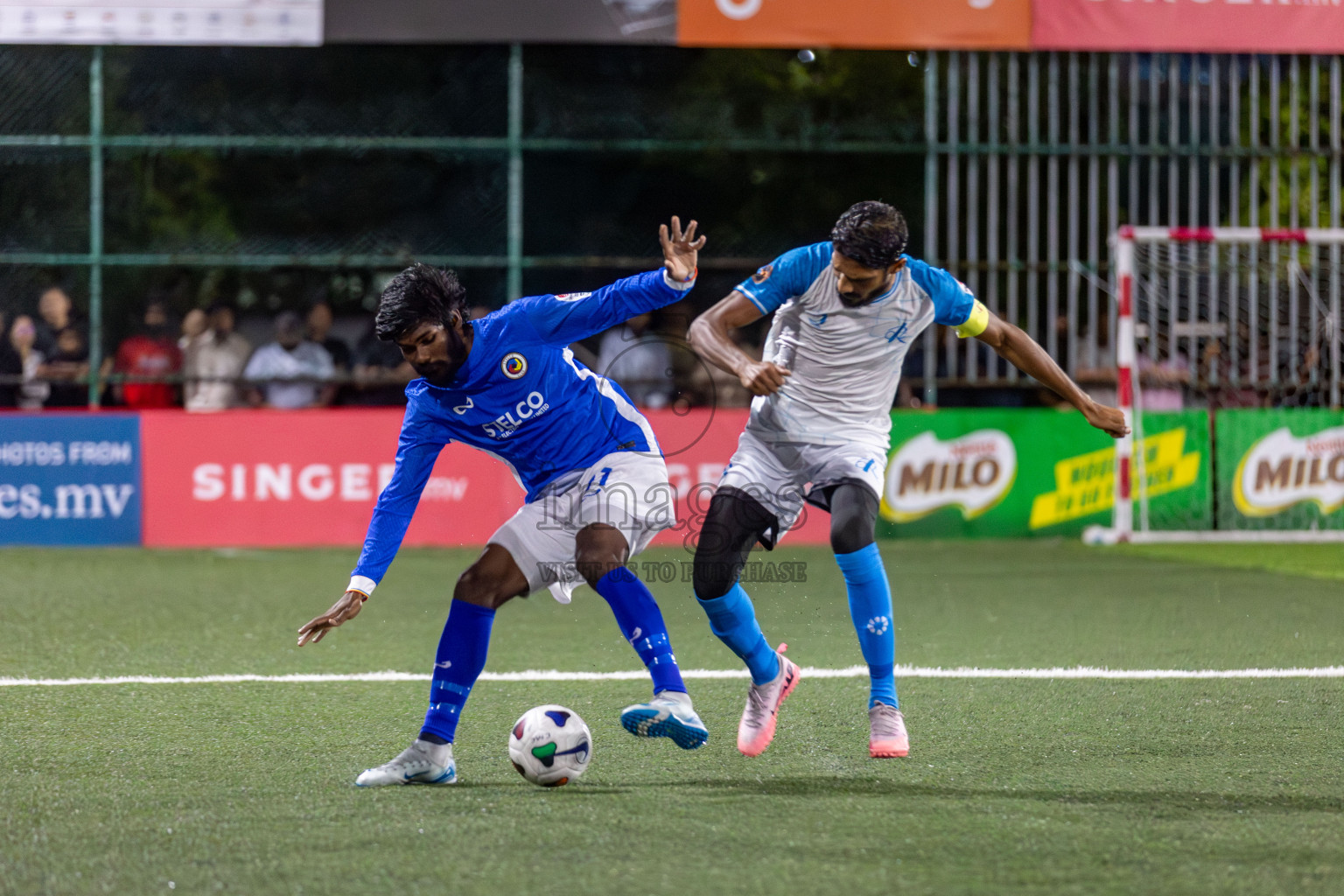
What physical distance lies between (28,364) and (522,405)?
8.86 m

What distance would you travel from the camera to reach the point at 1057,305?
43.9 ft

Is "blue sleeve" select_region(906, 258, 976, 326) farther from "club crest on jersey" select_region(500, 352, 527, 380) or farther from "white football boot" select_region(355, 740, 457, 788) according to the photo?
"white football boot" select_region(355, 740, 457, 788)

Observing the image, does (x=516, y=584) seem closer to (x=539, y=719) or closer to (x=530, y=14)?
(x=539, y=719)

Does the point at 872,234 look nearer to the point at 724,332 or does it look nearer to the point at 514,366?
the point at 724,332

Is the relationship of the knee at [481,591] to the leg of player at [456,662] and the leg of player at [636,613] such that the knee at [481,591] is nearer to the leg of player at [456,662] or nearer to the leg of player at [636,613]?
the leg of player at [456,662]

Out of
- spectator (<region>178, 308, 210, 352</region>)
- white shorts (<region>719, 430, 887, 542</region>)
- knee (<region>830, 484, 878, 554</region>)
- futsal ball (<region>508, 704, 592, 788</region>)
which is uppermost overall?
spectator (<region>178, 308, 210, 352</region>)

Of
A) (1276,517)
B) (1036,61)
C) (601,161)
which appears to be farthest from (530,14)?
(1276,517)

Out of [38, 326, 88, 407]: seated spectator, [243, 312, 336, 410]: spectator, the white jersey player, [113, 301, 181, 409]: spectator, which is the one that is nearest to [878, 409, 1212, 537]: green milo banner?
[243, 312, 336, 410]: spectator

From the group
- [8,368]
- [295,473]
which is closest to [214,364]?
[295,473]

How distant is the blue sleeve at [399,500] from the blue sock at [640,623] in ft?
2.06

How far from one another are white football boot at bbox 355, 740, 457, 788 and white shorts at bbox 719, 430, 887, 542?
141 centimetres

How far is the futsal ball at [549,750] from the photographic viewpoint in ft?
15.4

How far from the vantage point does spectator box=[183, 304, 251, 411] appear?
12680 millimetres

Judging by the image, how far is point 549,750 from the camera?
470 centimetres
